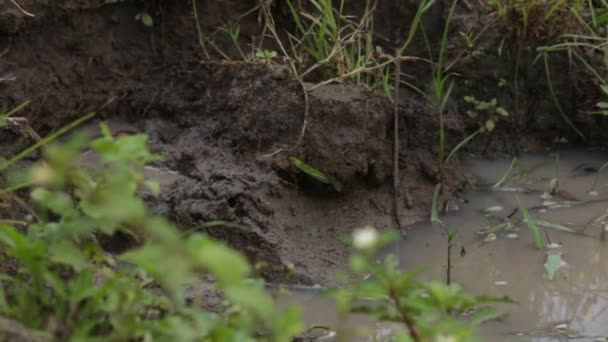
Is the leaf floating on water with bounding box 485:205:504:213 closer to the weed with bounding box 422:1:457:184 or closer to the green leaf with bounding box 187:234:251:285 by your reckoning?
the weed with bounding box 422:1:457:184

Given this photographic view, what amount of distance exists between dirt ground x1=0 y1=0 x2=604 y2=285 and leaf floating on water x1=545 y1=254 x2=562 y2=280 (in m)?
0.54

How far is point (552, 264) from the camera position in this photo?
2.65 metres

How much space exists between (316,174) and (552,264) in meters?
0.80

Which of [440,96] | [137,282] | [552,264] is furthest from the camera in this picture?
[440,96]

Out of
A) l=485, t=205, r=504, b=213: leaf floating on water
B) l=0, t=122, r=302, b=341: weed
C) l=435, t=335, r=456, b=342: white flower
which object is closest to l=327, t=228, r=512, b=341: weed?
l=435, t=335, r=456, b=342: white flower

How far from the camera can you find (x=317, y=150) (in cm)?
291

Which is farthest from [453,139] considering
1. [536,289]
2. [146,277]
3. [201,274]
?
[146,277]

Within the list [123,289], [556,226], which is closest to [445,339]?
[123,289]

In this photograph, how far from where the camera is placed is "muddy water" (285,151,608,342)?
2406 millimetres

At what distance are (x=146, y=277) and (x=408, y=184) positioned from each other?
1.48 metres

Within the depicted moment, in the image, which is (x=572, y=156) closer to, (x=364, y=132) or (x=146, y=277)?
(x=364, y=132)

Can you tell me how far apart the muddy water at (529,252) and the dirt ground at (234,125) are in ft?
0.44

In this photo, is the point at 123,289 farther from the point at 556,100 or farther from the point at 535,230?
the point at 556,100

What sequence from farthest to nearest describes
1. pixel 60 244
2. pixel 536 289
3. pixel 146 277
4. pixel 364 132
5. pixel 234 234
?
pixel 364 132 → pixel 234 234 → pixel 536 289 → pixel 146 277 → pixel 60 244
